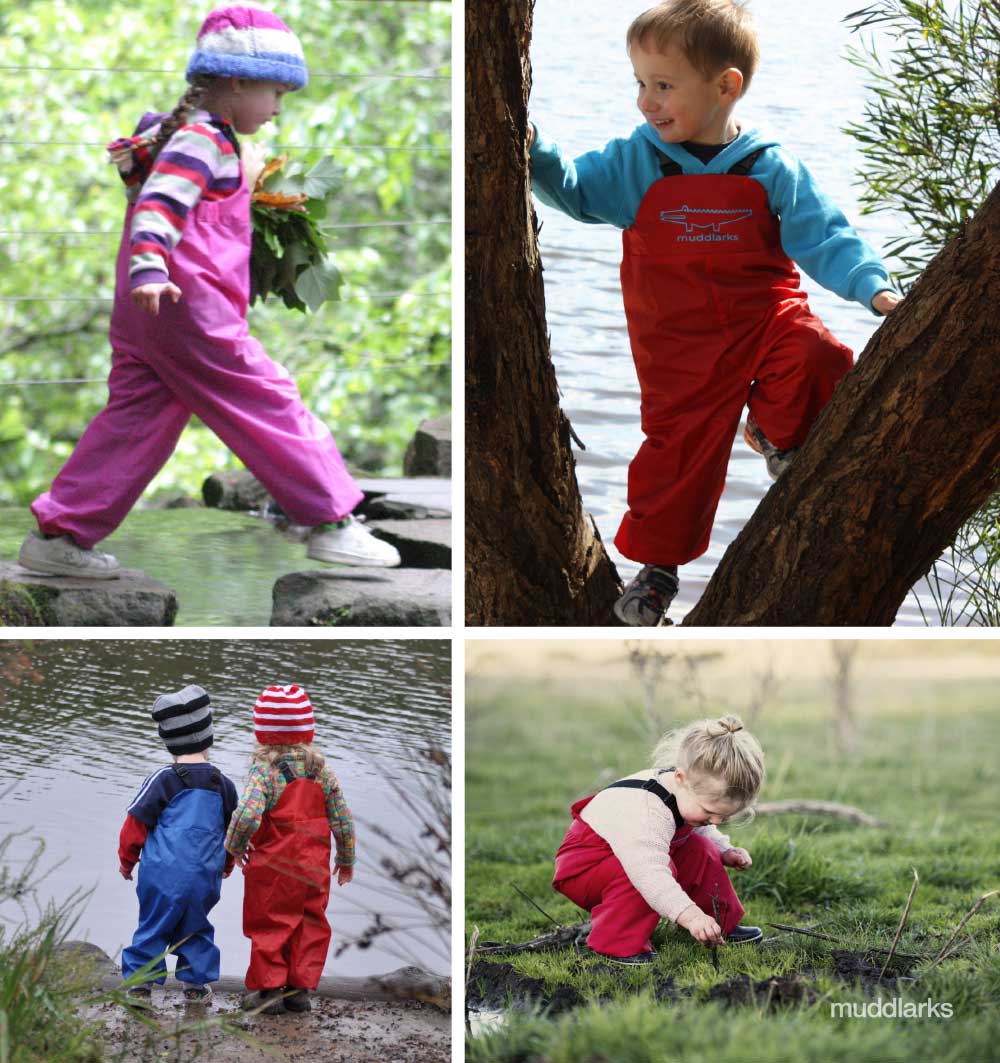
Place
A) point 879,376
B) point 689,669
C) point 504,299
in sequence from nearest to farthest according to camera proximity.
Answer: point 879,376
point 504,299
point 689,669

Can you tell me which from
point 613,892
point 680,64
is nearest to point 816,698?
point 613,892

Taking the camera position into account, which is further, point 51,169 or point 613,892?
point 51,169

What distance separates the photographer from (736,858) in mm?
1577

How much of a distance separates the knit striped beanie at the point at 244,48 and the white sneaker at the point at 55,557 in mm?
598

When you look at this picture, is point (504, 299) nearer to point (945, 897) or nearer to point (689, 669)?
point (689, 669)

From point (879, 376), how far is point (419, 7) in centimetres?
234

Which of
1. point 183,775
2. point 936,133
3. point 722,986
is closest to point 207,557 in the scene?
point 183,775

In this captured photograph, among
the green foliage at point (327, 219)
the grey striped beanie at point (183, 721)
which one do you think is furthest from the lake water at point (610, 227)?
the green foliage at point (327, 219)

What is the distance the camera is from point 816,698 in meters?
1.86

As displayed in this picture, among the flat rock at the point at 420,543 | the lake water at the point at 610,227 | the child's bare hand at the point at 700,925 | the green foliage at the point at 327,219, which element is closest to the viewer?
the child's bare hand at the point at 700,925

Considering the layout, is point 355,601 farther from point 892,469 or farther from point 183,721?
point 892,469

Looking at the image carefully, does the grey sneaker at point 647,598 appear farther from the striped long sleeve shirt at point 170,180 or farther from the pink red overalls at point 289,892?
the striped long sleeve shirt at point 170,180

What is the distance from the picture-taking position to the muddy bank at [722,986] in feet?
4.73

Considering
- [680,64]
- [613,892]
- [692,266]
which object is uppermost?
[680,64]
